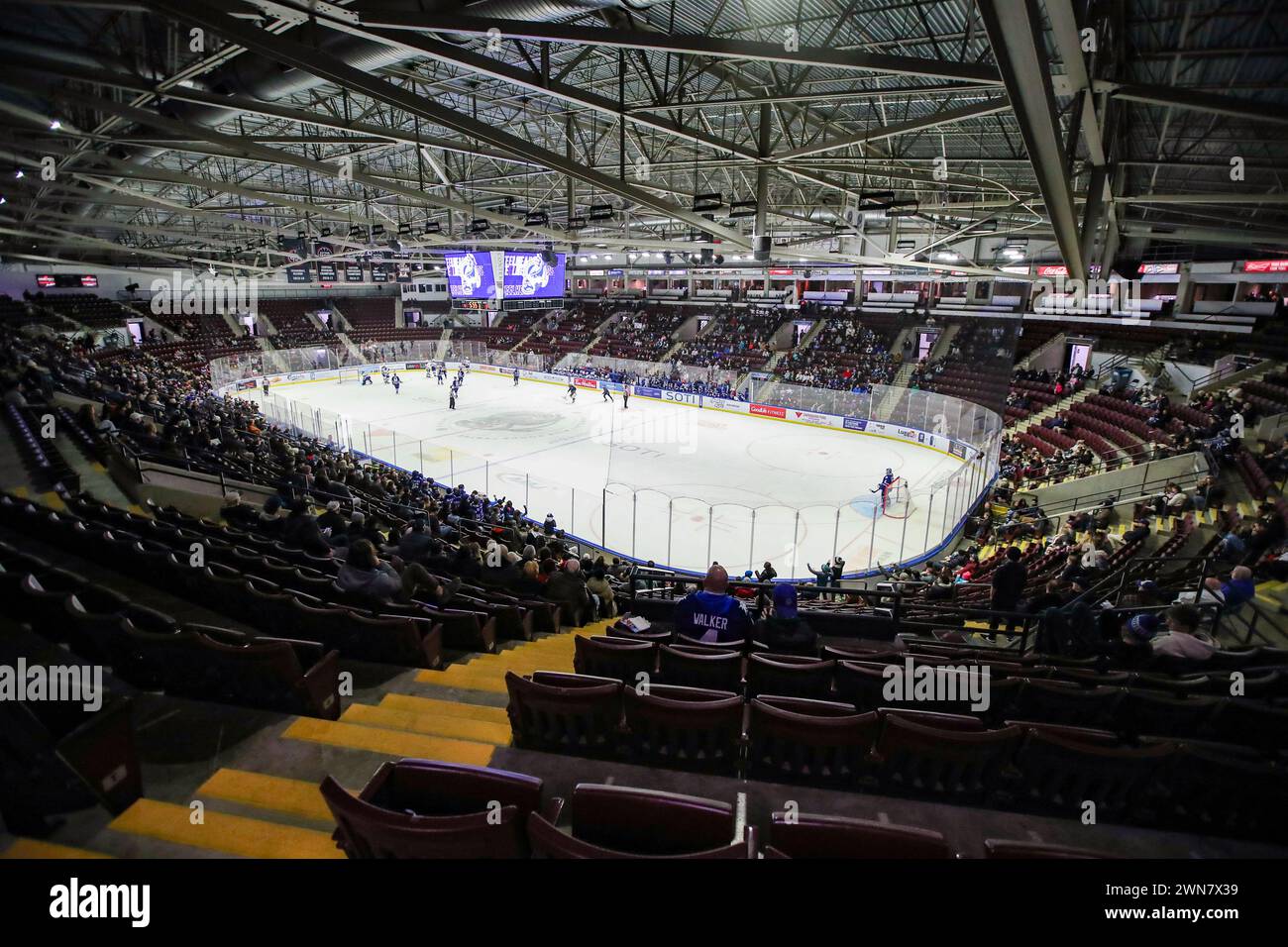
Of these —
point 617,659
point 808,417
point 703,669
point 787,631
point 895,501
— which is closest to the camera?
point 703,669

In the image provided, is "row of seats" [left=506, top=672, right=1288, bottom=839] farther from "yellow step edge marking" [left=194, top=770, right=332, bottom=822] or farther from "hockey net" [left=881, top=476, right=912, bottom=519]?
"hockey net" [left=881, top=476, right=912, bottom=519]

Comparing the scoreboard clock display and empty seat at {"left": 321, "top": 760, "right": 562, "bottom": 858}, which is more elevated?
the scoreboard clock display

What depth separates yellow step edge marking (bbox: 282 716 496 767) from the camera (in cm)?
385

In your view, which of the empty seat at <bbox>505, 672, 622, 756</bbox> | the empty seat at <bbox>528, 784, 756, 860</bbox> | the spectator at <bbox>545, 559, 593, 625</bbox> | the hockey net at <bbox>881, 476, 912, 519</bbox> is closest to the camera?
the empty seat at <bbox>528, 784, 756, 860</bbox>

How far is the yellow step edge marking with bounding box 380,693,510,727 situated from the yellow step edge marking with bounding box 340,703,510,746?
0.13 meters

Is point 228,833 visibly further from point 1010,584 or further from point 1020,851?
point 1010,584

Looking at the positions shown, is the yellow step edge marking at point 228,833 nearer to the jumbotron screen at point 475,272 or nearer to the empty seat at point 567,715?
the empty seat at point 567,715

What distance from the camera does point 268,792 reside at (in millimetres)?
3408

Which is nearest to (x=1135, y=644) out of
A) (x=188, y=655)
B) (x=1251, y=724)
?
(x=1251, y=724)

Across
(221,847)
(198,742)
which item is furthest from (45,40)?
(221,847)

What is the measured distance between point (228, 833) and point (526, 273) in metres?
24.4

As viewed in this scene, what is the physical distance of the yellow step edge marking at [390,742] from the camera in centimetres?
385

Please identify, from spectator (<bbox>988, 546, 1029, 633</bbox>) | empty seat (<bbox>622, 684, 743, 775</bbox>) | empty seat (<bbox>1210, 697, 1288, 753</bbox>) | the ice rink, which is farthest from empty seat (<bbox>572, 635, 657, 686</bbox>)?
the ice rink

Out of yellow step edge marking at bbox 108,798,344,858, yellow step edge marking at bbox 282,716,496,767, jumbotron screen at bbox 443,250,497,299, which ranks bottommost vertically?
yellow step edge marking at bbox 282,716,496,767
